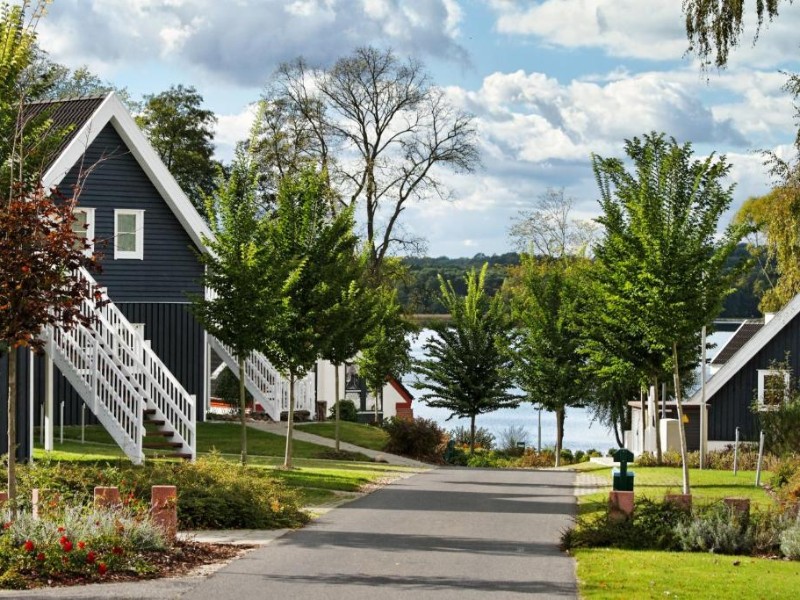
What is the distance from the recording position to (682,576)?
14.6 metres

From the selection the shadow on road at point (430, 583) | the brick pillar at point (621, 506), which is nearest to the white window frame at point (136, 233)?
the brick pillar at point (621, 506)

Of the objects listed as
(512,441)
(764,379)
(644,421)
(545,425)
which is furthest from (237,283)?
(545,425)

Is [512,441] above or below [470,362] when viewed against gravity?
below

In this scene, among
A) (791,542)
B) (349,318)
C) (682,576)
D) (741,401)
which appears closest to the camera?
(682,576)

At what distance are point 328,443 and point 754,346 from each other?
14.2m

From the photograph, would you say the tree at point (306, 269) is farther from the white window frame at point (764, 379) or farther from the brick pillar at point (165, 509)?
the white window frame at point (764, 379)

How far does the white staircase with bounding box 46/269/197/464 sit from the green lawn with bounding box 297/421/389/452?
11.6 metres

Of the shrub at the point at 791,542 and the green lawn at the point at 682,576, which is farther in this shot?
the shrub at the point at 791,542

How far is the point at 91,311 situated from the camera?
29.0 m

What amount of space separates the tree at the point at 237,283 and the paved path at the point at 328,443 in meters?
9.96

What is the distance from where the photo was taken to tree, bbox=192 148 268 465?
27.6 meters

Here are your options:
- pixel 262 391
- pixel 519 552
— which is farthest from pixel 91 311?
pixel 519 552

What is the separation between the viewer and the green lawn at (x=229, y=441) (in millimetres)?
34469

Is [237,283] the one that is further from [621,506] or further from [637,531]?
[637,531]
